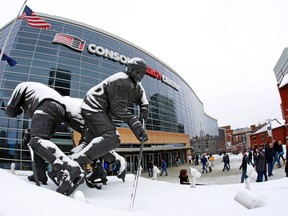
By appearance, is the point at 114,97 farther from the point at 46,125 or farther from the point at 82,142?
the point at 82,142

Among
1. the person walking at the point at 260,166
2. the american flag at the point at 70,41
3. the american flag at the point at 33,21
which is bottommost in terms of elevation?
the person walking at the point at 260,166

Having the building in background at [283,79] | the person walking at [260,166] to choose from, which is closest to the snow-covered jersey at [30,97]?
the person walking at [260,166]

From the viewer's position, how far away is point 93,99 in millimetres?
3818

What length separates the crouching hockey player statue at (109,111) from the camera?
3547 mm

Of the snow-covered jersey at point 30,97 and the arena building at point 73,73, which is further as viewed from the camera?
the arena building at point 73,73

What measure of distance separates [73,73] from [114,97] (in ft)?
57.0

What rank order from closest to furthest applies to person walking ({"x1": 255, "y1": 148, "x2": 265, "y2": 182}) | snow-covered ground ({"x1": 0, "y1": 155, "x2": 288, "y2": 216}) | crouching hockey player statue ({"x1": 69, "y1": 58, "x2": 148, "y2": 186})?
snow-covered ground ({"x1": 0, "y1": 155, "x2": 288, "y2": 216}), crouching hockey player statue ({"x1": 69, "y1": 58, "x2": 148, "y2": 186}), person walking ({"x1": 255, "y1": 148, "x2": 265, "y2": 182})

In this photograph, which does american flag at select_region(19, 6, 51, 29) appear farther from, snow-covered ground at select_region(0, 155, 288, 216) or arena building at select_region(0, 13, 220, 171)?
snow-covered ground at select_region(0, 155, 288, 216)

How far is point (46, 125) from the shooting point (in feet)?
12.2

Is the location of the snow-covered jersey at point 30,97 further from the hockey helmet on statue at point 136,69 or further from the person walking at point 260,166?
the person walking at point 260,166

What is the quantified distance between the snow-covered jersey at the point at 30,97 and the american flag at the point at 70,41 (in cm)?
1766

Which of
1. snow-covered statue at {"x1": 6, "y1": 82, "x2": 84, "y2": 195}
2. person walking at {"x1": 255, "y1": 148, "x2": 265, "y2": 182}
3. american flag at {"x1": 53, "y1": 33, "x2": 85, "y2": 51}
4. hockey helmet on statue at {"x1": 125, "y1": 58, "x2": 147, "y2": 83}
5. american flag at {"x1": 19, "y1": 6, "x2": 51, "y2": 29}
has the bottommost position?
person walking at {"x1": 255, "y1": 148, "x2": 265, "y2": 182}

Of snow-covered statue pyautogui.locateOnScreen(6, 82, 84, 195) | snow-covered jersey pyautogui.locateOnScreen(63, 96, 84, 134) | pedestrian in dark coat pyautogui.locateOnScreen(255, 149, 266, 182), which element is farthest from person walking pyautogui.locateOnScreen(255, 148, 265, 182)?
snow-covered statue pyautogui.locateOnScreen(6, 82, 84, 195)

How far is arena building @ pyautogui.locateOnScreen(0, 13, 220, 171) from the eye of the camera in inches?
639
